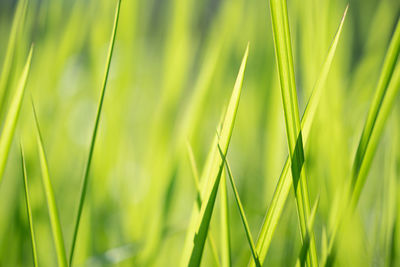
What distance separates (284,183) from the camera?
0.64ft

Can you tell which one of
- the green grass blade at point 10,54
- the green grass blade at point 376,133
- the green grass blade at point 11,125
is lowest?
the green grass blade at point 376,133

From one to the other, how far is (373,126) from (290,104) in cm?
5

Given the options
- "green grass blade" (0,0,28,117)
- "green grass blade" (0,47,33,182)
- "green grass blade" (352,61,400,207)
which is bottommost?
"green grass blade" (352,61,400,207)

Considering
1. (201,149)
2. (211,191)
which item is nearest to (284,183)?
(211,191)

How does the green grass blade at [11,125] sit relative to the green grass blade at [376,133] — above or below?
above

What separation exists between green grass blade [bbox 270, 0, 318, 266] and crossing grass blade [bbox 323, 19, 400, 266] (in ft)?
0.08

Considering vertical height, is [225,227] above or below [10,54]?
below

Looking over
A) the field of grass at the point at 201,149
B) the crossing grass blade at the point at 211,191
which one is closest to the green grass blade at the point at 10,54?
the field of grass at the point at 201,149

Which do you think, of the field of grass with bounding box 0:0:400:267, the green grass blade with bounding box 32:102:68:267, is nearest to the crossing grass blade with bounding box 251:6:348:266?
the field of grass with bounding box 0:0:400:267

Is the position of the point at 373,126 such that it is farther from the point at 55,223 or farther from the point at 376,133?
the point at 55,223

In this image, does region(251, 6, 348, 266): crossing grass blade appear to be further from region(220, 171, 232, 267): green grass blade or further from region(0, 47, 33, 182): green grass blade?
region(0, 47, 33, 182): green grass blade

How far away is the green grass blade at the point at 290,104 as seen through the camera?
18 centimetres

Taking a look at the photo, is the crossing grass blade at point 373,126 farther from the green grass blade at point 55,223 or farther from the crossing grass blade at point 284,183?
the green grass blade at point 55,223

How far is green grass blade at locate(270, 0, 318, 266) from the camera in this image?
0.18 metres
